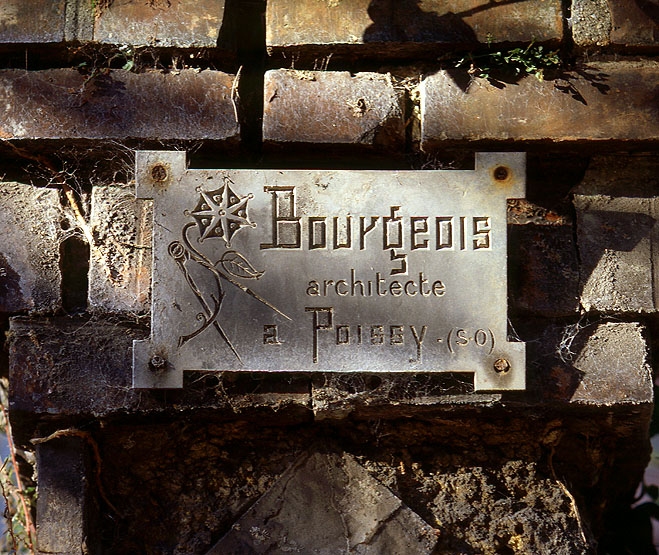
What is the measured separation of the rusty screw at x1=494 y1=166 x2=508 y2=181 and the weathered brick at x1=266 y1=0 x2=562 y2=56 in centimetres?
29

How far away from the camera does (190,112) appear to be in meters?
1.55

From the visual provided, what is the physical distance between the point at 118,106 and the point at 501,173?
33.4 inches

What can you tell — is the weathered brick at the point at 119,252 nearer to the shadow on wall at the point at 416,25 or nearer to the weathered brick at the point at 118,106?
the weathered brick at the point at 118,106

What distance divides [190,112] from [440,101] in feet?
1.80

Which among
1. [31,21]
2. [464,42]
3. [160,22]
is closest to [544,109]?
[464,42]

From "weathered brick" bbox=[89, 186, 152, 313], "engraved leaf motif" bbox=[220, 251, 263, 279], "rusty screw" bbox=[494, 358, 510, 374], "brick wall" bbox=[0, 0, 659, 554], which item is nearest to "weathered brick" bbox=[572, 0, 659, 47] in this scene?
"brick wall" bbox=[0, 0, 659, 554]

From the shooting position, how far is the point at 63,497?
5.10 feet

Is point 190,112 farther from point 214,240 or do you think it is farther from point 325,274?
point 325,274

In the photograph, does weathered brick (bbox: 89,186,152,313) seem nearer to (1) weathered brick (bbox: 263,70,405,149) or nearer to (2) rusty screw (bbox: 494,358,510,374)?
(1) weathered brick (bbox: 263,70,405,149)

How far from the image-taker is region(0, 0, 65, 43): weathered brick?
158 centimetres

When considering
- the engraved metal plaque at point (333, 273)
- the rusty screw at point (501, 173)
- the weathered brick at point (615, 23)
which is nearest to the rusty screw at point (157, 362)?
the engraved metal plaque at point (333, 273)

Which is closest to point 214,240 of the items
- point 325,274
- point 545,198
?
point 325,274

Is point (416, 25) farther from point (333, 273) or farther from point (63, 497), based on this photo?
point (63, 497)

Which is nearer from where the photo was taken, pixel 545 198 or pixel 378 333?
pixel 378 333
